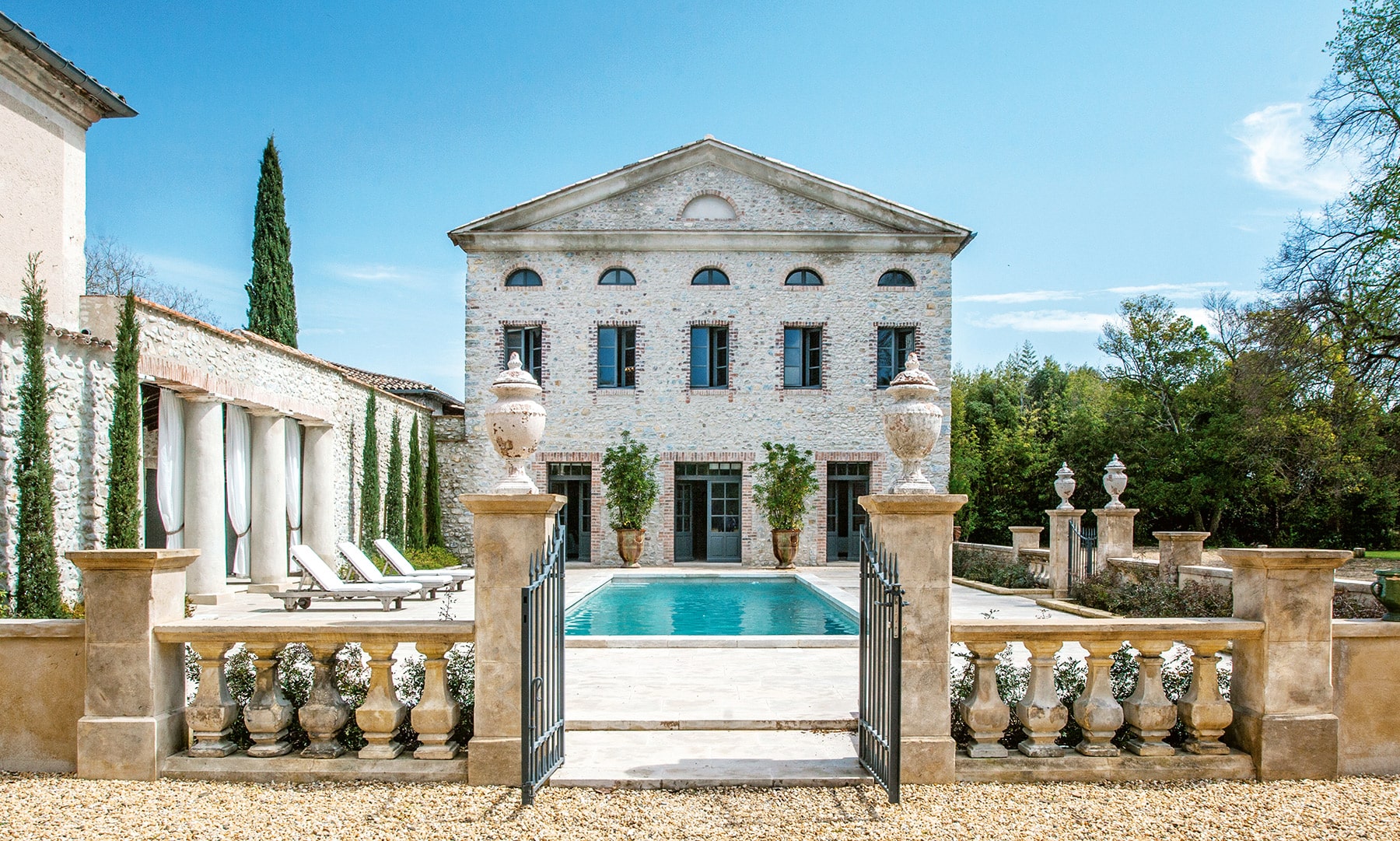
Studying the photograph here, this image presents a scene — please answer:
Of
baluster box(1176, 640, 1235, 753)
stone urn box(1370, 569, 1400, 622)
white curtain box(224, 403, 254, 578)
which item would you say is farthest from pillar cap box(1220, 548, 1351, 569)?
white curtain box(224, 403, 254, 578)

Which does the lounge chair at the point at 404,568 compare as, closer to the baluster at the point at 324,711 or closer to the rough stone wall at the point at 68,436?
the rough stone wall at the point at 68,436

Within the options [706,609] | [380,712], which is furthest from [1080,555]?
[380,712]

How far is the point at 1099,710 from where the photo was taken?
4.66 metres

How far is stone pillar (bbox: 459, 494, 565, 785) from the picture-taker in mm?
4516

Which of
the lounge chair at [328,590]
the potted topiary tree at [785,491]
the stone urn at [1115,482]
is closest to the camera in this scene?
Answer: the lounge chair at [328,590]

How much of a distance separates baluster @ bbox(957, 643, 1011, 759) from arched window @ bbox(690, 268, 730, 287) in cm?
1686

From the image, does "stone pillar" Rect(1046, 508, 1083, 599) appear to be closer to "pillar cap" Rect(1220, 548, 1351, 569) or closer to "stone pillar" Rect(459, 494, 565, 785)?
"pillar cap" Rect(1220, 548, 1351, 569)

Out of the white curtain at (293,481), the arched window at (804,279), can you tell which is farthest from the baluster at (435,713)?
the arched window at (804,279)

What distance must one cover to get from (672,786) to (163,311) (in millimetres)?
10510

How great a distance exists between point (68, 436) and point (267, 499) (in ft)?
14.9

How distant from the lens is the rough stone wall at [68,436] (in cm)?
950

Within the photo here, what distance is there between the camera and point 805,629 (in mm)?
10594

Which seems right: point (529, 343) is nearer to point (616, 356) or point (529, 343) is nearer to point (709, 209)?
point (616, 356)

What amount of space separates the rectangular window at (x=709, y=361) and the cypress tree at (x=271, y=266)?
10.3 meters
